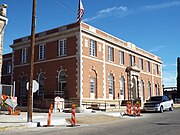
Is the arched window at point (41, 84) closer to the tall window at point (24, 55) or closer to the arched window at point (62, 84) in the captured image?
the arched window at point (62, 84)

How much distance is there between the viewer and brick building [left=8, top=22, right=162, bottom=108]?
29406mm

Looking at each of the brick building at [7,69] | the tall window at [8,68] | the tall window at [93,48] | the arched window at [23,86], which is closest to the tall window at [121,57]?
the tall window at [93,48]

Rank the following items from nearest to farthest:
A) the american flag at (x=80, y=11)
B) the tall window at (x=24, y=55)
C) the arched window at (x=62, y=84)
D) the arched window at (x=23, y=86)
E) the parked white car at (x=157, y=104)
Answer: the parked white car at (x=157, y=104)
the american flag at (x=80, y=11)
the arched window at (x=62, y=84)
the arched window at (x=23, y=86)
the tall window at (x=24, y=55)

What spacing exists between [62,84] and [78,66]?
10.9ft

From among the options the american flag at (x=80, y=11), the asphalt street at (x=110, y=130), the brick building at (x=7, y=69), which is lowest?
the asphalt street at (x=110, y=130)

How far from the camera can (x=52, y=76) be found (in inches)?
1249

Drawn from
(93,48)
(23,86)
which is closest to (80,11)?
(93,48)

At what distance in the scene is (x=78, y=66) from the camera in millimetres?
28953

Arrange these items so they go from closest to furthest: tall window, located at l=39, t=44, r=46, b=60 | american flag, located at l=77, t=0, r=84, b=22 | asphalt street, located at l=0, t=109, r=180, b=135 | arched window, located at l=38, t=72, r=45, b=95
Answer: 1. asphalt street, located at l=0, t=109, r=180, b=135
2. american flag, located at l=77, t=0, r=84, b=22
3. arched window, located at l=38, t=72, r=45, b=95
4. tall window, located at l=39, t=44, r=46, b=60

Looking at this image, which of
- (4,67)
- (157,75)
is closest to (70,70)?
(4,67)

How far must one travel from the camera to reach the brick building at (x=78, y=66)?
2941 centimetres

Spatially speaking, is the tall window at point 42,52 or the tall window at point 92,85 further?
the tall window at point 42,52

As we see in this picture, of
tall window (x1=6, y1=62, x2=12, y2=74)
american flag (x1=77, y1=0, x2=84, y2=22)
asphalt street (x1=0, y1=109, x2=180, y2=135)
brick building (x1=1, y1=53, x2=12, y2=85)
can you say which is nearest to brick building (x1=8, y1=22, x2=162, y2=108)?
american flag (x1=77, y1=0, x2=84, y2=22)

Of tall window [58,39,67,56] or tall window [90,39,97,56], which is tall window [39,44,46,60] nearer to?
tall window [58,39,67,56]
